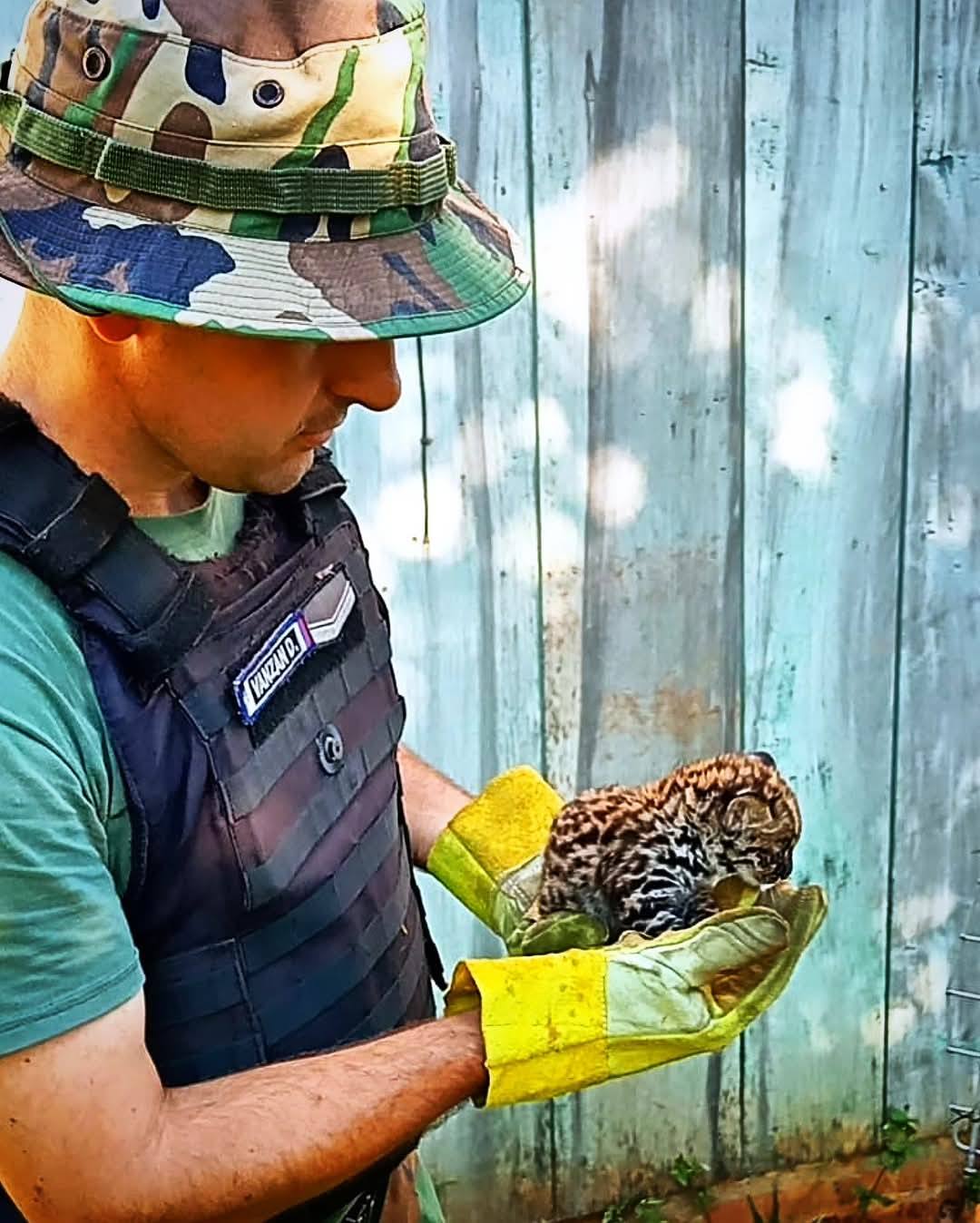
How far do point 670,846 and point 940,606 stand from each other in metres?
1.13

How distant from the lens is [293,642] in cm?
173

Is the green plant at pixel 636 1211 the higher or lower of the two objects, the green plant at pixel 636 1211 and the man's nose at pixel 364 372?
the lower

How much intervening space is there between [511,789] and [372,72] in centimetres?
116

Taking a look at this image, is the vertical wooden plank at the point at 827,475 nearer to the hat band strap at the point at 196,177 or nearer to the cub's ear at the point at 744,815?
the cub's ear at the point at 744,815

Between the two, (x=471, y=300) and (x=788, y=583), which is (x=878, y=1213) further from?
(x=471, y=300)

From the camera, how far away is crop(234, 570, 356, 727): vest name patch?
162cm

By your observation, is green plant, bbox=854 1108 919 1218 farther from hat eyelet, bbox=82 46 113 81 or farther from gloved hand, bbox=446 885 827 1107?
hat eyelet, bbox=82 46 113 81

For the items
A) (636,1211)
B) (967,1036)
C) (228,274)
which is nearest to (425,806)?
(228,274)

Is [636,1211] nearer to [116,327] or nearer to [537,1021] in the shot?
[537,1021]

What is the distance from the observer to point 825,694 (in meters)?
3.15

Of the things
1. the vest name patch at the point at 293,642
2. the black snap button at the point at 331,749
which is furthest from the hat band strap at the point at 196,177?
the black snap button at the point at 331,749

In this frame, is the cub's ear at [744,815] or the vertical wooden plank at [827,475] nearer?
the cub's ear at [744,815]

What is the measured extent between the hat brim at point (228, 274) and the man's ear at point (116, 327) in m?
0.08

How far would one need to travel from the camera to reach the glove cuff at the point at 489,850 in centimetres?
229
